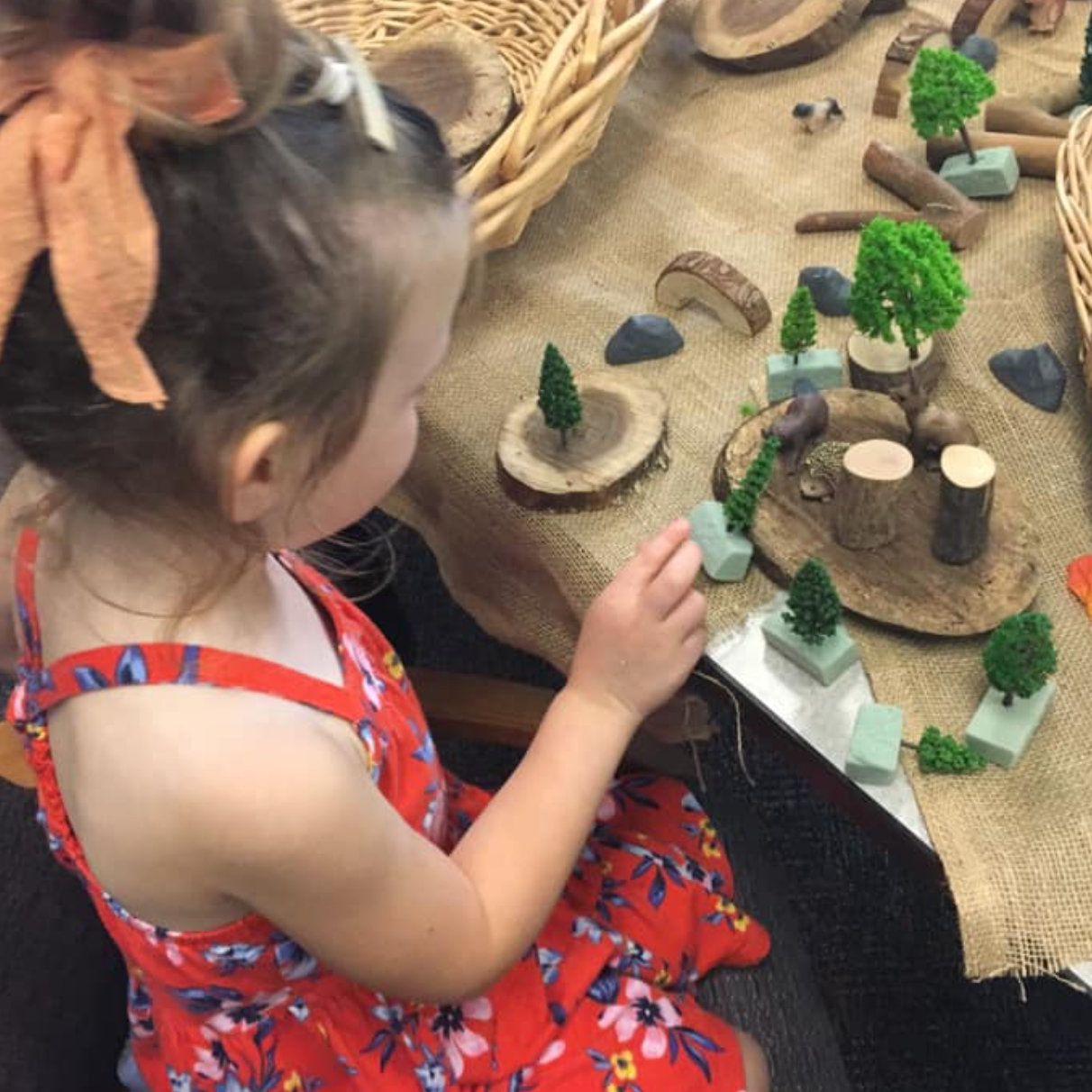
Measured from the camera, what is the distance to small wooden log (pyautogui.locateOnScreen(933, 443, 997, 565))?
0.69m

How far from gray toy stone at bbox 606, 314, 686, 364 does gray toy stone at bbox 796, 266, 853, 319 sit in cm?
11

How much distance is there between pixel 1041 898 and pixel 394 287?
1.38ft

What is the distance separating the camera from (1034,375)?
2.72 ft

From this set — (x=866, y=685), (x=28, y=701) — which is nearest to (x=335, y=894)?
(x=28, y=701)

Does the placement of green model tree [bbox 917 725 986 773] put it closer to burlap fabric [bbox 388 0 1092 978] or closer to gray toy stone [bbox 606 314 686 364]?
burlap fabric [bbox 388 0 1092 978]

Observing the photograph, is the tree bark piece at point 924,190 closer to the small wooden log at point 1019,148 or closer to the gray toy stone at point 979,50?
the small wooden log at point 1019,148

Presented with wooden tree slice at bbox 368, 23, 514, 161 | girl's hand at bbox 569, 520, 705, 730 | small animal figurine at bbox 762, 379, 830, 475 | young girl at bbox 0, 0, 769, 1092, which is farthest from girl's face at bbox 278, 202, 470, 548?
wooden tree slice at bbox 368, 23, 514, 161

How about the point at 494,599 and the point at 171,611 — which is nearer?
the point at 171,611

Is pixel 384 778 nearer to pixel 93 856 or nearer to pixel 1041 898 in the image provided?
pixel 93 856

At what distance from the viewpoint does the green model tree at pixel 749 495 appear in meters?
0.76

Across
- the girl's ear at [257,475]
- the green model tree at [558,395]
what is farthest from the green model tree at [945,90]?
the girl's ear at [257,475]

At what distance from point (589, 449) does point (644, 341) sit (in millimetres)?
120

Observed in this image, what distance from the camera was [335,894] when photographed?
56 centimetres

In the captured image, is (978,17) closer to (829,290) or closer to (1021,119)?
(1021,119)
